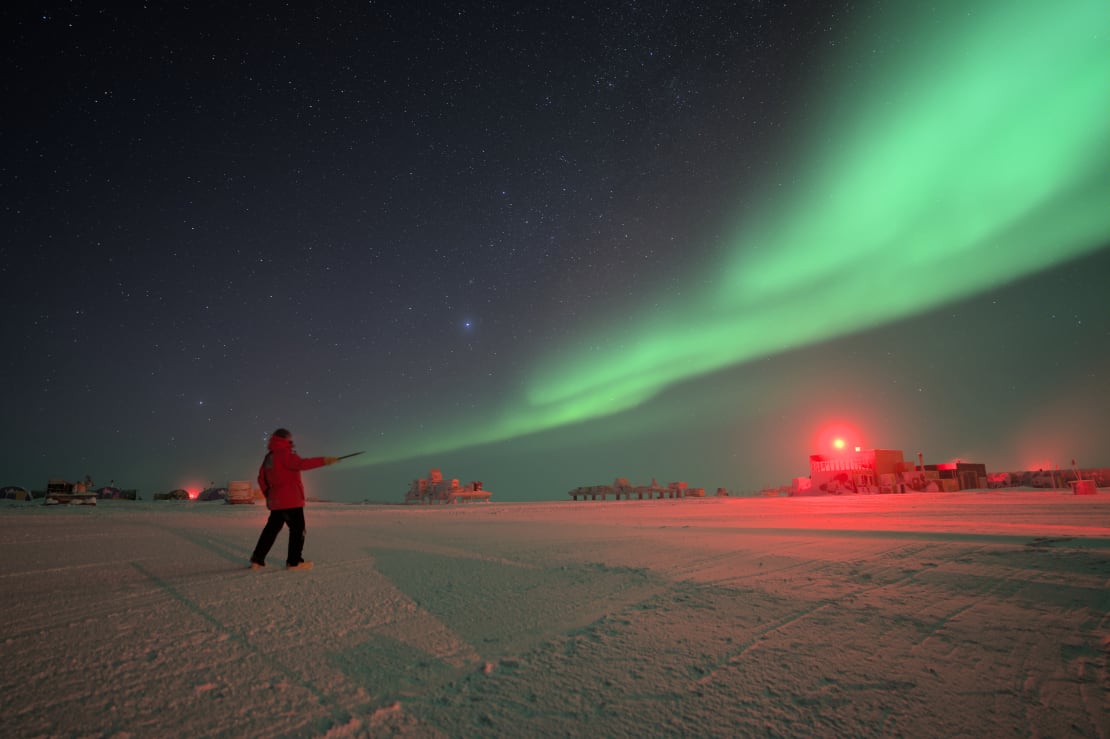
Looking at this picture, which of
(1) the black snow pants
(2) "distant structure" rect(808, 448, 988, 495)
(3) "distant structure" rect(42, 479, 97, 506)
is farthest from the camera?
(2) "distant structure" rect(808, 448, 988, 495)

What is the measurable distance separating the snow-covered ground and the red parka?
811 mm

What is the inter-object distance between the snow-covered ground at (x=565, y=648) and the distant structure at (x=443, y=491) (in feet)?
94.9

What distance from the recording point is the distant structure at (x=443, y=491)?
113ft

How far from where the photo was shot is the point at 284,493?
6.13m

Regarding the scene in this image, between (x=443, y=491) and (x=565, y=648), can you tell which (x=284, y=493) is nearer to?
(x=565, y=648)

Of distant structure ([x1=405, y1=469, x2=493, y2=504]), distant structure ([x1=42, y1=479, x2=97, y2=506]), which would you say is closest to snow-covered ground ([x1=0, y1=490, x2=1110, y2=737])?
distant structure ([x1=42, y1=479, x2=97, y2=506])

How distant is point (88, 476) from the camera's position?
1175 inches

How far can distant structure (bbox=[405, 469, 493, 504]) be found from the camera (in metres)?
34.4

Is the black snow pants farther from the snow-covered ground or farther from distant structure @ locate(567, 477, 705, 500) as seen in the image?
distant structure @ locate(567, 477, 705, 500)

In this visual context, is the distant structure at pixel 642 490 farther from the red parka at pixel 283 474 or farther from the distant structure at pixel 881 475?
the red parka at pixel 283 474

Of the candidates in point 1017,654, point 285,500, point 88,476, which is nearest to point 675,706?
point 1017,654

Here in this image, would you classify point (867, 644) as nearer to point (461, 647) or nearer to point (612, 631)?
point (612, 631)

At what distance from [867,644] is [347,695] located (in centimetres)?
298

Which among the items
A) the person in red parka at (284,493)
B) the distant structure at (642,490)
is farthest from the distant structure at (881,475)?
the person in red parka at (284,493)
